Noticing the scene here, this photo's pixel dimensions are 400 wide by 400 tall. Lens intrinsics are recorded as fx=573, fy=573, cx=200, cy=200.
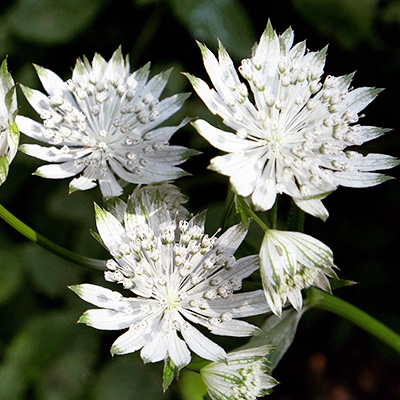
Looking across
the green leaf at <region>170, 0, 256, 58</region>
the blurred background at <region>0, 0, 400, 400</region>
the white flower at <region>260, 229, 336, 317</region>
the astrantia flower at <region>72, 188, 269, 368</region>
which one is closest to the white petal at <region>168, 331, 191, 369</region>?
the astrantia flower at <region>72, 188, 269, 368</region>

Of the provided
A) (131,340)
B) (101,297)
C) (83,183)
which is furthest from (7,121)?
(131,340)

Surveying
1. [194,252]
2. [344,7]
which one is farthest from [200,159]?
[194,252]

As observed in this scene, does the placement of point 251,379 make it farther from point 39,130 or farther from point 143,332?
point 39,130

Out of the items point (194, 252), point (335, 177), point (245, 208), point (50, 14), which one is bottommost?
point (194, 252)

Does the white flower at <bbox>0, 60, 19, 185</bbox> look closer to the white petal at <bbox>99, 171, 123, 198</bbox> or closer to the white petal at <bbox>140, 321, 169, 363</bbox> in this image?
the white petal at <bbox>99, 171, 123, 198</bbox>

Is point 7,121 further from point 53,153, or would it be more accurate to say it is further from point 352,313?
point 352,313

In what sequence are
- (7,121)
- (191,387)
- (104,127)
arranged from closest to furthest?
(7,121) → (104,127) → (191,387)
